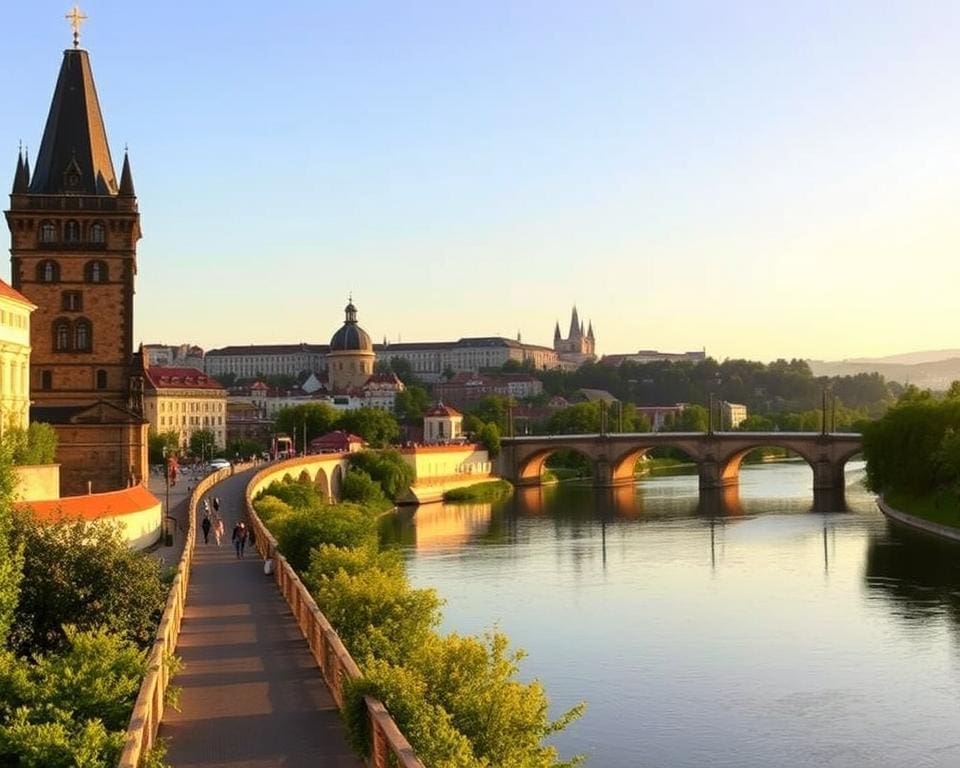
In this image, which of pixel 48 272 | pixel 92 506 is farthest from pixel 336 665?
pixel 48 272

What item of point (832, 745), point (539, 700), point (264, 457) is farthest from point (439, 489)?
point (539, 700)

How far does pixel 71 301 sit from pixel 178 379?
269 feet

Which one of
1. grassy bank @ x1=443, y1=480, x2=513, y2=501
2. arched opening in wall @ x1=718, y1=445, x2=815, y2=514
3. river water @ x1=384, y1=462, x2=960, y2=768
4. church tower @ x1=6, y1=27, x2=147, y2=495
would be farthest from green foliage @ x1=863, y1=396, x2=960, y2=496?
church tower @ x1=6, y1=27, x2=147, y2=495

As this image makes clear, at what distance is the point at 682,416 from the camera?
152250 mm

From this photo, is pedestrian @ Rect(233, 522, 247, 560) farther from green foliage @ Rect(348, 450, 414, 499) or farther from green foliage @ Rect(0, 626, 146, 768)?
green foliage @ Rect(348, 450, 414, 499)

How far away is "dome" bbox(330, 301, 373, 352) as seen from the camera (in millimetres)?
183500

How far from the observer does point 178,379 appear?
13062 cm

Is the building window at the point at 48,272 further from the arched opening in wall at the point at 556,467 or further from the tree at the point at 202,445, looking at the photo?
the tree at the point at 202,445

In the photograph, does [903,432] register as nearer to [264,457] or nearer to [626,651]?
[626,651]

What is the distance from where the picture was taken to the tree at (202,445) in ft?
376

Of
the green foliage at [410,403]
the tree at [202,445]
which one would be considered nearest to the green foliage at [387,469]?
the tree at [202,445]

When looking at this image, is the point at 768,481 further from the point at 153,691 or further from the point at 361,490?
the point at 153,691

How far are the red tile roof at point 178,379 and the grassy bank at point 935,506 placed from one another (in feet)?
254

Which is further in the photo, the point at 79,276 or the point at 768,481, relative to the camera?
the point at 768,481
